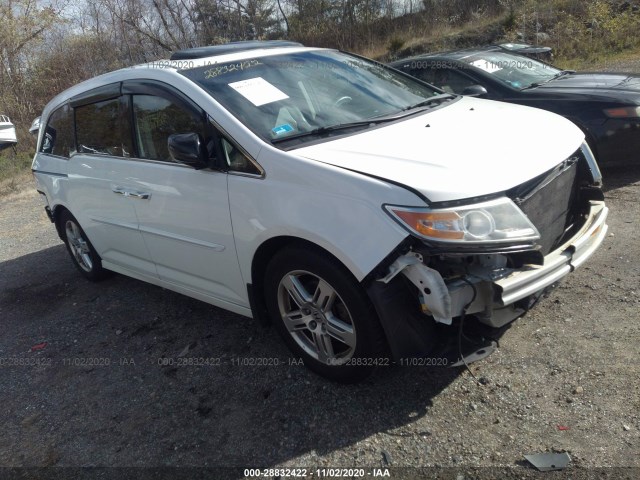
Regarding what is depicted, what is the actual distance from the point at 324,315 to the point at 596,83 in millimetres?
4765

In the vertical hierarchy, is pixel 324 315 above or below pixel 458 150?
below

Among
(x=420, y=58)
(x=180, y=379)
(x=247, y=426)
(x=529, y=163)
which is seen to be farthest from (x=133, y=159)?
(x=420, y=58)

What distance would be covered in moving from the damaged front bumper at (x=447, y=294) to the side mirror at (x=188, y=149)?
1316 mm

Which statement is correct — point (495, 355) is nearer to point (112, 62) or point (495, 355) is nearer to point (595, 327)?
point (595, 327)

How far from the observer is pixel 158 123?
3.82 metres

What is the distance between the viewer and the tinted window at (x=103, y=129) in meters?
4.14

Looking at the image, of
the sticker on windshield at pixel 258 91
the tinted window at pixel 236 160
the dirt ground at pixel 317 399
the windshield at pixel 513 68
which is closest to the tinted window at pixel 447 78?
the windshield at pixel 513 68

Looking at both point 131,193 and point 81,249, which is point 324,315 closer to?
point 131,193

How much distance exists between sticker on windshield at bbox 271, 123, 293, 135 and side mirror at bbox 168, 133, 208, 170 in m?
0.44

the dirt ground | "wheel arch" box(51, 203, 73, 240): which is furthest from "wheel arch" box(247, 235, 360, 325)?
"wheel arch" box(51, 203, 73, 240)

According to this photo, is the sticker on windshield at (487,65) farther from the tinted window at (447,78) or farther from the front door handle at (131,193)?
the front door handle at (131,193)

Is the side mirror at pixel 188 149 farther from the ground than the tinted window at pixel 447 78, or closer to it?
farther from the ground

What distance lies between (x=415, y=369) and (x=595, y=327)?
1.13 metres

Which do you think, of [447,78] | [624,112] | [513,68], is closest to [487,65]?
[513,68]
